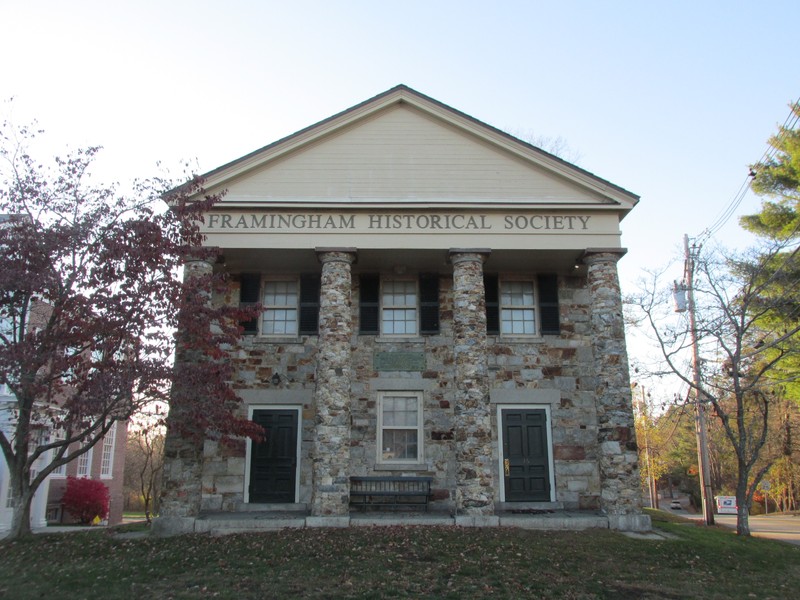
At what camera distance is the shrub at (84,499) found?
917 inches

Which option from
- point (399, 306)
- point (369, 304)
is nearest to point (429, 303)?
point (399, 306)

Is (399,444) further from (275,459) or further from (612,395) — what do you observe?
(612,395)

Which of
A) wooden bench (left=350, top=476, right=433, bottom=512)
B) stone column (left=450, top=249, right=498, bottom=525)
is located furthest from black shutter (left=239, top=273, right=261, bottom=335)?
stone column (left=450, top=249, right=498, bottom=525)

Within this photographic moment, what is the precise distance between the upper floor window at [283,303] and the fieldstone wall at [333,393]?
1.69 meters

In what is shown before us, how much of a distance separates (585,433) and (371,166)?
27.1 ft

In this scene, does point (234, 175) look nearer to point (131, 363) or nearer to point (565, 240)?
point (131, 363)

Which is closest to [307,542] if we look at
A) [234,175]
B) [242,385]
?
[242,385]

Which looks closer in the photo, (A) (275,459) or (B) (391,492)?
(B) (391,492)

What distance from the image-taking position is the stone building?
14.7 m

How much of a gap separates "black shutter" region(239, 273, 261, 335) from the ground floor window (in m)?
3.63

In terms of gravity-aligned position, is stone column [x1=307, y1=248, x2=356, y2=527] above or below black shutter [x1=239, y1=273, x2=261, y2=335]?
below

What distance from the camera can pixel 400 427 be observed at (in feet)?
51.3

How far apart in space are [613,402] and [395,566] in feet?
21.7

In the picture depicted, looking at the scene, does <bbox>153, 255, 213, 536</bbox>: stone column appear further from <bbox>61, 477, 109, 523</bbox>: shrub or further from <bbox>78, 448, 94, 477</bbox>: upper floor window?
<bbox>78, 448, 94, 477</bbox>: upper floor window
